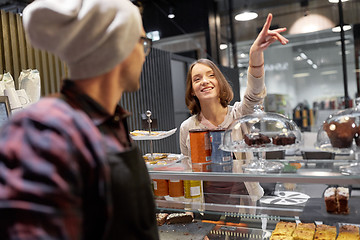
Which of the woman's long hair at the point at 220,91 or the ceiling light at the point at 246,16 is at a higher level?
the ceiling light at the point at 246,16

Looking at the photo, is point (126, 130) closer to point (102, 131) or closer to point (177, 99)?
point (102, 131)

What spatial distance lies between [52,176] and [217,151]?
1284mm

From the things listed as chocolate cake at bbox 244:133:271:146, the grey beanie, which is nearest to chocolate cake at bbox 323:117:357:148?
chocolate cake at bbox 244:133:271:146

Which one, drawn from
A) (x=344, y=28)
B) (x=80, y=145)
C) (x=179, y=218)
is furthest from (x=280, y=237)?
(x=344, y=28)

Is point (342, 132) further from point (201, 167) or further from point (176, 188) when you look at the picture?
point (176, 188)

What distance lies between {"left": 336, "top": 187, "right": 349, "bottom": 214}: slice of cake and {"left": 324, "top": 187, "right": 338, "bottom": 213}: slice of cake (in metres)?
0.02

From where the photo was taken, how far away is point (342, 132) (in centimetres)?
151

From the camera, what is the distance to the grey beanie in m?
0.83

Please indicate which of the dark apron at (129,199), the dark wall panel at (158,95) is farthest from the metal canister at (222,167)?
the dark wall panel at (158,95)

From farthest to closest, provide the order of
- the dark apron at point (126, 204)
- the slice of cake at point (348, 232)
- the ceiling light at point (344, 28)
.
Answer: the ceiling light at point (344, 28)
the slice of cake at point (348, 232)
the dark apron at point (126, 204)

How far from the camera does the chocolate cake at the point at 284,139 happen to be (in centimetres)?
166

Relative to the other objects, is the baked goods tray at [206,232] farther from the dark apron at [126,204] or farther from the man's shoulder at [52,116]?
the man's shoulder at [52,116]

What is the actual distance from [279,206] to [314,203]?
7.7 inches

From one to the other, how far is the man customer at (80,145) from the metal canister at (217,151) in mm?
886
